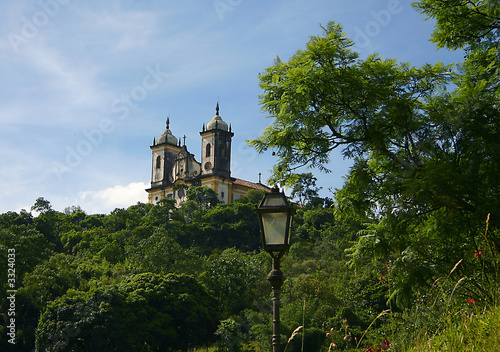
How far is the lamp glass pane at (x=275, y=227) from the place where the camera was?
212 inches

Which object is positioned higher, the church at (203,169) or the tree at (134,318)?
the church at (203,169)

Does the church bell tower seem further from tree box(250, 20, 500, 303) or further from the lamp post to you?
the lamp post

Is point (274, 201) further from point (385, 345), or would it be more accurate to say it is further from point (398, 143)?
point (398, 143)

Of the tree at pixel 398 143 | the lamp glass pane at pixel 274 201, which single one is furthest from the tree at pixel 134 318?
the lamp glass pane at pixel 274 201

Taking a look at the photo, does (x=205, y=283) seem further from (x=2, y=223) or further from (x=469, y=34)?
(x=2, y=223)

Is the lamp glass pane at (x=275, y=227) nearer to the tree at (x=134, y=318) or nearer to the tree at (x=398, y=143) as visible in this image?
the tree at (x=398, y=143)

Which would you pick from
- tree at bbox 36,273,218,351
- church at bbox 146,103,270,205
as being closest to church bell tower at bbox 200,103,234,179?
church at bbox 146,103,270,205

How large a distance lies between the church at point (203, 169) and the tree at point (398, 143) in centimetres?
5812

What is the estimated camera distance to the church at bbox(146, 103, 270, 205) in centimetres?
6844

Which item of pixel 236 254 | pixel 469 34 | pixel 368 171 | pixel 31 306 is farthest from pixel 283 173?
pixel 236 254

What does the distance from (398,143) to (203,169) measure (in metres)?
60.6

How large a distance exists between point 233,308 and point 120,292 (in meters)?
6.69

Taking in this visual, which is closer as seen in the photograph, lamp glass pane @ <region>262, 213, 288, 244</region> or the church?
lamp glass pane @ <region>262, 213, 288, 244</region>

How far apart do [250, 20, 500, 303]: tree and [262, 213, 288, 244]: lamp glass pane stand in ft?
9.98
